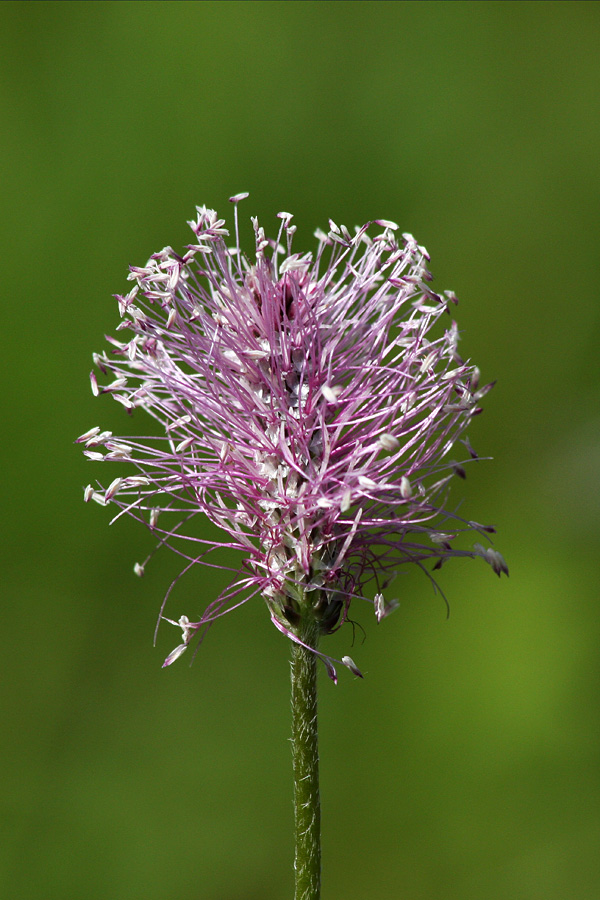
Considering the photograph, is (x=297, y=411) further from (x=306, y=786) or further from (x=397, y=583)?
(x=397, y=583)

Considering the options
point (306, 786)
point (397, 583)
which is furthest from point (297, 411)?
point (397, 583)

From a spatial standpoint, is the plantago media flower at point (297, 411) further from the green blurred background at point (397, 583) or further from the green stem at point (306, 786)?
the green blurred background at point (397, 583)

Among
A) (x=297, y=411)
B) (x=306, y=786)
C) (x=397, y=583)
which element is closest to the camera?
(x=306, y=786)

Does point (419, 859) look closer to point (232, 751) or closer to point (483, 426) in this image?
point (232, 751)

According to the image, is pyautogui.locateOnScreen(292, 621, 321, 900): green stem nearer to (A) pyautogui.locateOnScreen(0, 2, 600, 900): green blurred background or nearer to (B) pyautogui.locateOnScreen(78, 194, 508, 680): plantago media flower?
(B) pyautogui.locateOnScreen(78, 194, 508, 680): plantago media flower

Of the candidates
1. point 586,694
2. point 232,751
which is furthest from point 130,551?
point 586,694

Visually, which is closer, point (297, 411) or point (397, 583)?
point (297, 411)

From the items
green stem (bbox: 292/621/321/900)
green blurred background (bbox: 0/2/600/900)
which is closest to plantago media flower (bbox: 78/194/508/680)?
green stem (bbox: 292/621/321/900)
